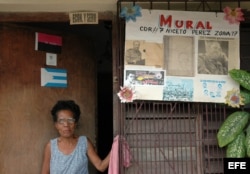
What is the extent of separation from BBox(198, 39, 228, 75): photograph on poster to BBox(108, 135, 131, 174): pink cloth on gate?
0.77 m

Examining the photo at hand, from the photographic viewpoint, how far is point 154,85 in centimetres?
278

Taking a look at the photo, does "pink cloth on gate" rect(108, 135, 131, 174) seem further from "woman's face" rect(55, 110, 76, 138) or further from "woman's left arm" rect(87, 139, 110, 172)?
"woman's face" rect(55, 110, 76, 138)

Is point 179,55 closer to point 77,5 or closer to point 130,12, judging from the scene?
point 130,12

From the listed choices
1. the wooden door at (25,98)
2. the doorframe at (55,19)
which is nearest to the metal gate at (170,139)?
the doorframe at (55,19)

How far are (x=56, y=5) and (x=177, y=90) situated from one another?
42.9 inches

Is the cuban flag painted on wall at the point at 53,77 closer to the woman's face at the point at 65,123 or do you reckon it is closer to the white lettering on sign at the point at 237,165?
the woman's face at the point at 65,123

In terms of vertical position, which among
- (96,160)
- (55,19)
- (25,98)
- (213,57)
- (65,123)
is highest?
(55,19)

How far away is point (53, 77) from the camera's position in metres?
3.10

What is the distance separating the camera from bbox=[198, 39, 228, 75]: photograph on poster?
285 cm

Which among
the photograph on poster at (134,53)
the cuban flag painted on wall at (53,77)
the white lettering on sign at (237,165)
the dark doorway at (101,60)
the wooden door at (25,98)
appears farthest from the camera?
the dark doorway at (101,60)

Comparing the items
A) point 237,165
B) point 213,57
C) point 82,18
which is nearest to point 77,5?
point 82,18

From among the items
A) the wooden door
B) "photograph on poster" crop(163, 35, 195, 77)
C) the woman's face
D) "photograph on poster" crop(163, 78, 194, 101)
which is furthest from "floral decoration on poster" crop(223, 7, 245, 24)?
the woman's face

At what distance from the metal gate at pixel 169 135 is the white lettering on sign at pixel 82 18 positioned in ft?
0.67

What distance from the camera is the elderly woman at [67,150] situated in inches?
114
